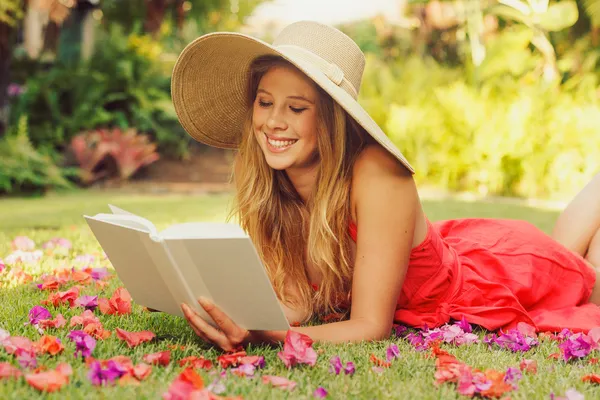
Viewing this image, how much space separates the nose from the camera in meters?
2.51

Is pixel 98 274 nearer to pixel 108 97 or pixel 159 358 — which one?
pixel 159 358

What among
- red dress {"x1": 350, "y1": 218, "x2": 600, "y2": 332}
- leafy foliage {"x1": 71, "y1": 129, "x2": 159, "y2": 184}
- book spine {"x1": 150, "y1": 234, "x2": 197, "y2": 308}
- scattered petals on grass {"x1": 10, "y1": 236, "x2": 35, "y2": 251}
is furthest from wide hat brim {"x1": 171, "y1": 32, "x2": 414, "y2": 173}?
leafy foliage {"x1": 71, "y1": 129, "x2": 159, "y2": 184}

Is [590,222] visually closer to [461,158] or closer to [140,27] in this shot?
[461,158]

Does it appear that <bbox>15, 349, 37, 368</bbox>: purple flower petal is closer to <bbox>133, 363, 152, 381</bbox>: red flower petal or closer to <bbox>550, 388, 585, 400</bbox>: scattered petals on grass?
<bbox>133, 363, 152, 381</bbox>: red flower petal

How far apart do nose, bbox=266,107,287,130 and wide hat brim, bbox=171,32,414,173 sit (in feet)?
0.67

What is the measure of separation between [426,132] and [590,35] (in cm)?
531

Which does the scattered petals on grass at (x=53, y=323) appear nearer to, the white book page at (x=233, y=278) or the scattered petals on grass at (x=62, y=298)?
the scattered petals on grass at (x=62, y=298)

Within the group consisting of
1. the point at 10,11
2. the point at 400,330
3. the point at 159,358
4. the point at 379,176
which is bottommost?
the point at 400,330

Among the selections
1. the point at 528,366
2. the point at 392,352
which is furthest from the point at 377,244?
the point at 528,366

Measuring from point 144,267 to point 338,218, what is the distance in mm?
812

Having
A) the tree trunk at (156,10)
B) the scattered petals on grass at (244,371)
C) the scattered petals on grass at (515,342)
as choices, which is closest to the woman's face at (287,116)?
the scattered petals on grass at (244,371)

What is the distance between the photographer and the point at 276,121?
2.51 metres

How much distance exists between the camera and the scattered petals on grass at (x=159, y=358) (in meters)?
1.97

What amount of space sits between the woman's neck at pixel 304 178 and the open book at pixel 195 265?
0.79 metres
